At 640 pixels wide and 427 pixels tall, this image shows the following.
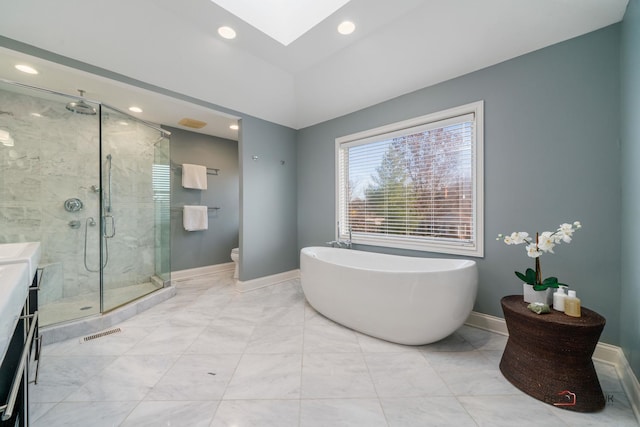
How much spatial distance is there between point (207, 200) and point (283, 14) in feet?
9.25

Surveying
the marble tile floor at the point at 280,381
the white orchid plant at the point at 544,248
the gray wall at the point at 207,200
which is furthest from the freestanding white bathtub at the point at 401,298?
the gray wall at the point at 207,200

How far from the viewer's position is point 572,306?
4.62 feet

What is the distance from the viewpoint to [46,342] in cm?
190

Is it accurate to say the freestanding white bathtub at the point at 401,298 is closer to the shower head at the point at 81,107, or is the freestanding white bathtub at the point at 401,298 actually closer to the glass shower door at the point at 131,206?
the glass shower door at the point at 131,206

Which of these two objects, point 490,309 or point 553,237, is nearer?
point 553,237

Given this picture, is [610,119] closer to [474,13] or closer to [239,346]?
[474,13]

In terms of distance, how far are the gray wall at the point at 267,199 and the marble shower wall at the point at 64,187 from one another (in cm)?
134

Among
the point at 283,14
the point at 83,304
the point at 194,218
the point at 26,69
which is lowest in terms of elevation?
the point at 83,304

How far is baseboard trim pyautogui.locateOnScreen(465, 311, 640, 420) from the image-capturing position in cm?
131

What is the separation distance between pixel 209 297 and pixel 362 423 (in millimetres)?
2331

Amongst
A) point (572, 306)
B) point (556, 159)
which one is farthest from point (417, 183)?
point (572, 306)

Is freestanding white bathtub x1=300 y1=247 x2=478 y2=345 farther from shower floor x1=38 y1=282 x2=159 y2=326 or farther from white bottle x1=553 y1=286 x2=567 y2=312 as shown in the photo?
shower floor x1=38 y1=282 x2=159 y2=326

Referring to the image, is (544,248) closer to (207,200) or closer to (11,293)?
(11,293)

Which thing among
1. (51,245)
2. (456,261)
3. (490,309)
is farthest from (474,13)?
(51,245)
